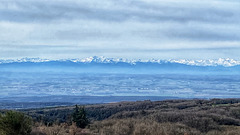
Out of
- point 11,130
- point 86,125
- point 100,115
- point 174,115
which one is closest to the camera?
point 11,130

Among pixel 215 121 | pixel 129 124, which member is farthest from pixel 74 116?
pixel 215 121

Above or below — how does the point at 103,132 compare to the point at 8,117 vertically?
below

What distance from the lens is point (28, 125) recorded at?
11.9 m

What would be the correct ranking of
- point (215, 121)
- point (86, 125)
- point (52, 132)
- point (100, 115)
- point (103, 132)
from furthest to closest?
point (100, 115)
point (215, 121)
point (86, 125)
point (103, 132)
point (52, 132)

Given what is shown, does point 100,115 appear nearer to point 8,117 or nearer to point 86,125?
point 86,125

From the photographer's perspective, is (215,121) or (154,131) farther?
(215,121)

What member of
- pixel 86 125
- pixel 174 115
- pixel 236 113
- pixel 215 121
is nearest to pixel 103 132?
pixel 86 125

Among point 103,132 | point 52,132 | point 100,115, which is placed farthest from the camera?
point 100,115

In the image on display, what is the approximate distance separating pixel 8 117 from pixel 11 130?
1.52ft

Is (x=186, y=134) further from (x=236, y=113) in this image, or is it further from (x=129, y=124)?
(x=236, y=113)

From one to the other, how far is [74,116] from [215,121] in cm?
873

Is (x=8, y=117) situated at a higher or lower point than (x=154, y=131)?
higher

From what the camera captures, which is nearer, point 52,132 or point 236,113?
point 52,132

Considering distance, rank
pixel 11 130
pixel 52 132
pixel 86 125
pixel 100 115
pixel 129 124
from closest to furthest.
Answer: pixel 11 130 → pixel 52 132 → pixel 129 124 → pixel 86 125 → pixel 100 115
